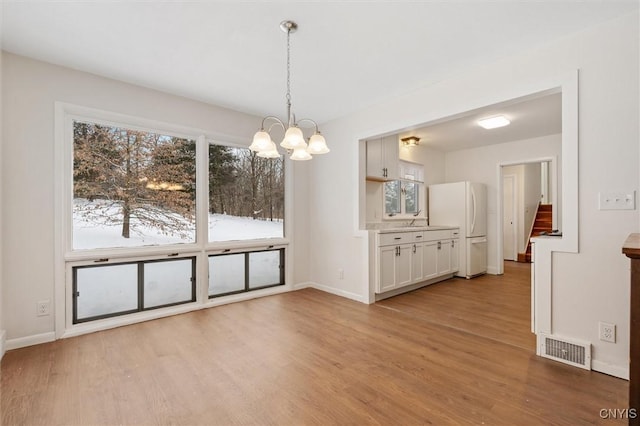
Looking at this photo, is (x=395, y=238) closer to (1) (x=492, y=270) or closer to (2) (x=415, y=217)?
(2) (x=415, y=217)

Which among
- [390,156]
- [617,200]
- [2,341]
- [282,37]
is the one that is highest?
[282,37]

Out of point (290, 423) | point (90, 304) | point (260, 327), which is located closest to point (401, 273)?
point (260, 327)

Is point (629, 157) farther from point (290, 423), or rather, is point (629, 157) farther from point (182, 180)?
point (182, 180)

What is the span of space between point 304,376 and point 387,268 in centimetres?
217

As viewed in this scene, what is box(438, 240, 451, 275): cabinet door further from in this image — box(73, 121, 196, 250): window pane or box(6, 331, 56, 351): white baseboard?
box(6, 331, 56, 351): white baseboard

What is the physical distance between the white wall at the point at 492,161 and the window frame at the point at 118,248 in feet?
14.3

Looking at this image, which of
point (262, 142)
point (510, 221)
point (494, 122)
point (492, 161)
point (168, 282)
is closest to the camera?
point (262, 142)

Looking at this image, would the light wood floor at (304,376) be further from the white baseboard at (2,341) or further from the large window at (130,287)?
the large window at (130,287)

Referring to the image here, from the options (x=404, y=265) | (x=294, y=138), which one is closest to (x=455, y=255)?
(x=404, y=265)

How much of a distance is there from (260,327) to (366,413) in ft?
5.26

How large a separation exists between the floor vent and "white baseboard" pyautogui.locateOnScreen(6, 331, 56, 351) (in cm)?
427

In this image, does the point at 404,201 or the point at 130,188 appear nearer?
the point at 130,188

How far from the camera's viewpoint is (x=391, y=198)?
17.8 feet

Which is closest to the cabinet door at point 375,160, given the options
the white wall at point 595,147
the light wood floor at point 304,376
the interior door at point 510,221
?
the white wall at point 595,147
